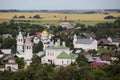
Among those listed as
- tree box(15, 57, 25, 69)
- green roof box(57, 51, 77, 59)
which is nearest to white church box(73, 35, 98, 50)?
green roof box(57, 51, 77, 59)

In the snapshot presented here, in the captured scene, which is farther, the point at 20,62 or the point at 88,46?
the point at 88,46

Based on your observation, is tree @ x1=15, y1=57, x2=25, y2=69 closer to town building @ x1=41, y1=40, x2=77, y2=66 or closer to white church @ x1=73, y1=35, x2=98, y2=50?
town building @ x1=41, y1=40, x2=77, y2=66

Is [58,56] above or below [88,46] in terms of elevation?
above

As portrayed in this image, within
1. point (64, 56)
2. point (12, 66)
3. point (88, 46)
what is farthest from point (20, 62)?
point (88, 46)

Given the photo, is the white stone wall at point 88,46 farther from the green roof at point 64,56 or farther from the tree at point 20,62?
the tree at point 20,62

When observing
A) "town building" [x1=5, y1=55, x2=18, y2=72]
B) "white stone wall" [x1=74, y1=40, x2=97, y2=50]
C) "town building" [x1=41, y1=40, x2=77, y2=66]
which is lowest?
"white stone wall" [x1=74, y1=40, x2=97, y2=50]

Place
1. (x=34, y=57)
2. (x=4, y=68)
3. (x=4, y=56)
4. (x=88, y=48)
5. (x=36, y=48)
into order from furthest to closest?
(x=88, y=48) < (x=36, y=48) < (x=4, y=56) < (x=34, y=57) < (x=4, y=68)

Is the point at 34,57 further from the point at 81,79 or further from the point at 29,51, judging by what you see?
the point at 81,79

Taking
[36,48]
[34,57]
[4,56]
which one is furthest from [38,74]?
[36,48]

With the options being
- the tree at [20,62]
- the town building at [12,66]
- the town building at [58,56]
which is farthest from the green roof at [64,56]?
the town building at [12,66]

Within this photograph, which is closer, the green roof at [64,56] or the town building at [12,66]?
the town building at [12,66]

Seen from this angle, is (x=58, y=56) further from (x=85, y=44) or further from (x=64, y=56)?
(x=85, y=44)
